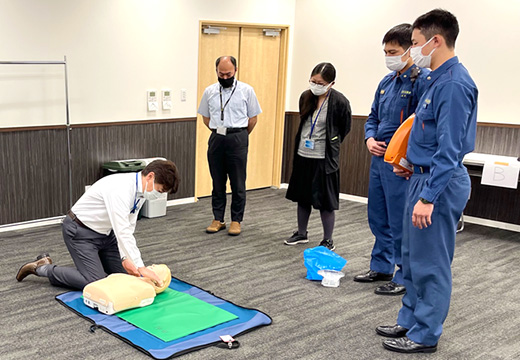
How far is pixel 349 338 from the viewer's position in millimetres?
3203

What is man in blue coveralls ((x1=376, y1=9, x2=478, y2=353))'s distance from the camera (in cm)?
266

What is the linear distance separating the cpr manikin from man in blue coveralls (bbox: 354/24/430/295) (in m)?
1.48

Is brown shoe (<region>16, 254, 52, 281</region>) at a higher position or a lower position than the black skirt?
lower

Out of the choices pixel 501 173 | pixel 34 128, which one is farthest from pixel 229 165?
pixel 501 173

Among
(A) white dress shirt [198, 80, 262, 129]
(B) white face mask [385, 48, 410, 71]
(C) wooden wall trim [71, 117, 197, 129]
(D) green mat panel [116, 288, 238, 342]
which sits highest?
(B) white face mask [385, 48, 410, 71]

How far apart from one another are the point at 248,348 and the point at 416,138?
4.35 feet

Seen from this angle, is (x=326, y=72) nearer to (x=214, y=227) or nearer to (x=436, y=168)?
(x=214, y=227)

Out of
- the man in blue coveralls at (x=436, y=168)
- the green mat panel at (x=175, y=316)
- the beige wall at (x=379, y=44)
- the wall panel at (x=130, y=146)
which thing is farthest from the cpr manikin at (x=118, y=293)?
the beige wall at (x=379, y=44)

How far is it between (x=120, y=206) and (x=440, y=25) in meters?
1.87

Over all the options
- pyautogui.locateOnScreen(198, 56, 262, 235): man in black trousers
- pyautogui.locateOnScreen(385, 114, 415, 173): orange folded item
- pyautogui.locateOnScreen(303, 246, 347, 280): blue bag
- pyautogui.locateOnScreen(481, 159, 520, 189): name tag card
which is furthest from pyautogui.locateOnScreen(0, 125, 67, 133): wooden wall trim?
pyautogui.locateOnScreen(481, 159, 520, 189): name tag card

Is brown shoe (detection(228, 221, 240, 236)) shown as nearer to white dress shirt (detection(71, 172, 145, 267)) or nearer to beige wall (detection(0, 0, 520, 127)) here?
beige wall (detection(0, 0, 520, 127))

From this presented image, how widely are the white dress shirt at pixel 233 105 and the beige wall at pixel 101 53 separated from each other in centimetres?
96

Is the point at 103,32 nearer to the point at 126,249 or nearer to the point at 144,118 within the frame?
the point at 144,118

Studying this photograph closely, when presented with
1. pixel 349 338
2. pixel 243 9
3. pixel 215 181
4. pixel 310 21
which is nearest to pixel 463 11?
pixel 310 21
